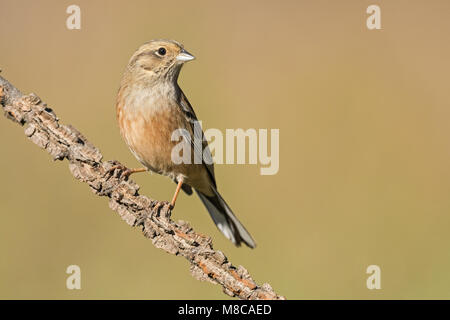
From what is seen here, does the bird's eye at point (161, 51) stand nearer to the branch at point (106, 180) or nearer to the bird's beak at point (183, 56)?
the bird's beak at point (183, 56)

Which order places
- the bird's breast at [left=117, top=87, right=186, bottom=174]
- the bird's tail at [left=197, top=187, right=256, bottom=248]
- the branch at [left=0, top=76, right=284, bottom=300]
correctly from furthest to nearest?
the bird's tail at [left=197, top=187, right=256, bottom=248] < the bird's breast at [left=117, top=87, right=186, bottom=174] < the branch at [left=0, top=76, right=284, bottom=300]

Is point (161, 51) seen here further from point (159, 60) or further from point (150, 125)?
point (150, 125)

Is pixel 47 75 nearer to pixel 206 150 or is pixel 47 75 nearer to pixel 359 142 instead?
pixel 206 150

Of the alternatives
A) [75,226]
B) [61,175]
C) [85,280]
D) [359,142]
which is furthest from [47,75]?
[359,142]

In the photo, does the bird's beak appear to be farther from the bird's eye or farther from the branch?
the branch

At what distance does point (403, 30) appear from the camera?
432 inches

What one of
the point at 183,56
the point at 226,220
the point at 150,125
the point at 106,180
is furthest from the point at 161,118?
the point at 106,180

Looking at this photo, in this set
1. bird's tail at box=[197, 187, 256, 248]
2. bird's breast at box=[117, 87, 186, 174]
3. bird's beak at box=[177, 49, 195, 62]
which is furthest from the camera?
bird's tail at box=[197, 187, 256, 248]

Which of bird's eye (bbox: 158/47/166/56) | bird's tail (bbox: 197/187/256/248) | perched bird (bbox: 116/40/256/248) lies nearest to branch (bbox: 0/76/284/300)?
perched bird (bbox: 116/40/256/248)

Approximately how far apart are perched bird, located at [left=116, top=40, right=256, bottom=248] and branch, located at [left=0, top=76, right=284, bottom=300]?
1233 millimetres

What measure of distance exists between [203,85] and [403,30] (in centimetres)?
411

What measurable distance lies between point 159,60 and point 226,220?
1653 mm

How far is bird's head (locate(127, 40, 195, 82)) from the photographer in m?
5.59

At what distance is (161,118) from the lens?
215 inches
